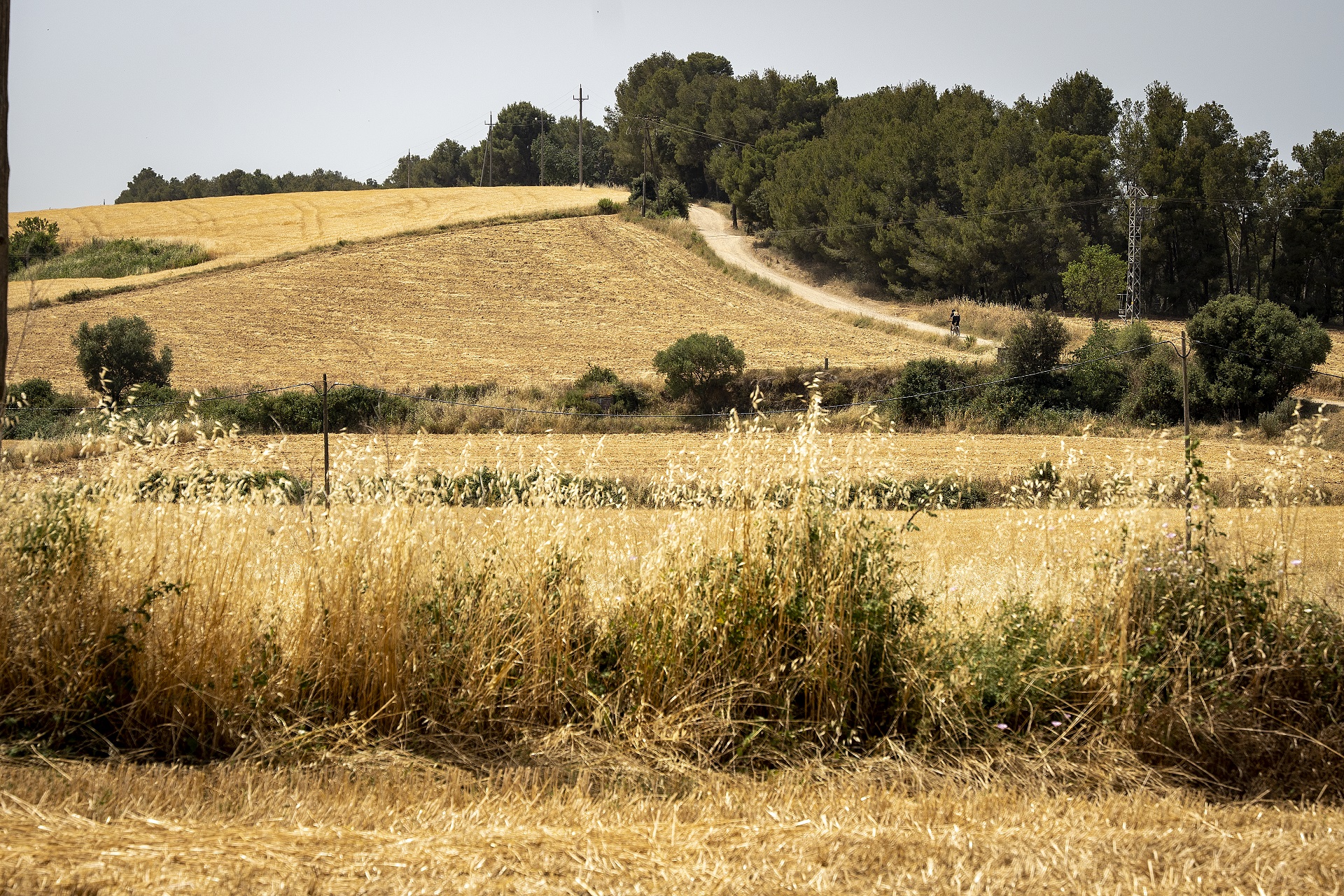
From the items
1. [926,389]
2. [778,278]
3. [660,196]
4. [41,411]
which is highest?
[660,196]

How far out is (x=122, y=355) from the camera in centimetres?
3041

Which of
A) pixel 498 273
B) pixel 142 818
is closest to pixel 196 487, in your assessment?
pixel 142 818

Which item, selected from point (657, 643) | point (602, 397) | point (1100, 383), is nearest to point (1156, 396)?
point (1100, 383)

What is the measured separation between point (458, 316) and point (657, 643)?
4370cm

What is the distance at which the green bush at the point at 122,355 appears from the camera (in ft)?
98.9

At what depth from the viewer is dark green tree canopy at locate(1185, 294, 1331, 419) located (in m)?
27.5

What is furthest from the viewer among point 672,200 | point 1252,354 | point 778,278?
point 672,200

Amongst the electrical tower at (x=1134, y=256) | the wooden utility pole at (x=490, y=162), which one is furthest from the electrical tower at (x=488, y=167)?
the electrical tower at (x=1134, y=256)

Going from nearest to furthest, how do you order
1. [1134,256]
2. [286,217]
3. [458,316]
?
[1134,256] → [458,316] → [286,217]

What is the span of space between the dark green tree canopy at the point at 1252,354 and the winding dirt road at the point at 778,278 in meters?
12.5

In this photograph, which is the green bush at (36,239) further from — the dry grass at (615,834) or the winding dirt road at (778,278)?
the dry grass at (615,834)

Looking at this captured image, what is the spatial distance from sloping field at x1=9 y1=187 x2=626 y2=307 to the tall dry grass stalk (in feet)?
159

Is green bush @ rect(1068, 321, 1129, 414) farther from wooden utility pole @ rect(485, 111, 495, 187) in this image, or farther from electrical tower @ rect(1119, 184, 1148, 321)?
wooden utility pole @ rect(485, 111, 495, 187)

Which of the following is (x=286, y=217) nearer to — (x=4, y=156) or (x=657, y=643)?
(x=4, y=156)
